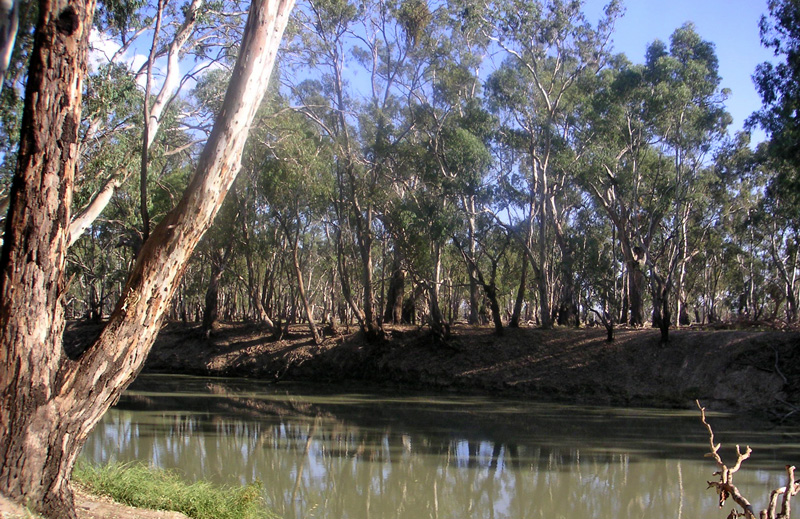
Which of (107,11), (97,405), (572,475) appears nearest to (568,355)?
(572,475)

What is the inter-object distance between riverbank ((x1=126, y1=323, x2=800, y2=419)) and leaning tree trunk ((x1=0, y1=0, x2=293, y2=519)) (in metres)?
14.2

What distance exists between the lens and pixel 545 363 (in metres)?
20.5

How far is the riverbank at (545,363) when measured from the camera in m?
16.9

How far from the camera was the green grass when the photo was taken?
6008 mm

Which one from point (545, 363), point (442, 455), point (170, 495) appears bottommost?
point (442, 455)

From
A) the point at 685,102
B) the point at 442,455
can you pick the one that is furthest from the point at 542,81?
the point at 442,455

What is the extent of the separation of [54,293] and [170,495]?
8.79 ft

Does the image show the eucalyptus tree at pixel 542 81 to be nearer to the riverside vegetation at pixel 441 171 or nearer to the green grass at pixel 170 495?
the riverside vegetation at pixel 441 171

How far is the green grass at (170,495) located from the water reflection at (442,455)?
4.34ft

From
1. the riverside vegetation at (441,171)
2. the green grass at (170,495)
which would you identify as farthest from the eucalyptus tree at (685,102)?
the green grass at (170,495)

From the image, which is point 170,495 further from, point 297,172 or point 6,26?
point 297,172

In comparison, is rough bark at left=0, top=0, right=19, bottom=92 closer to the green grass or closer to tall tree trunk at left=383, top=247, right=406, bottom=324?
the green grass

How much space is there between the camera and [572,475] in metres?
9.67

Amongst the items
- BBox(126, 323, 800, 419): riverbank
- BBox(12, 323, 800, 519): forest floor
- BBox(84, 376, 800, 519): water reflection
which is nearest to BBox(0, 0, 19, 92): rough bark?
BBox(84, 376, 800, 519): water reflection
